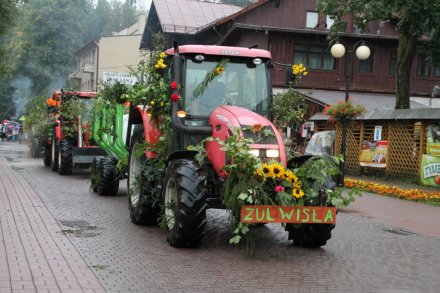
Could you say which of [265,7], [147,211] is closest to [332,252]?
[147,211]

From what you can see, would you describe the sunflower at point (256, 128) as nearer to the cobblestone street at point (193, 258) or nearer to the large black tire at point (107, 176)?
the cobblestone street at point (193, 258)

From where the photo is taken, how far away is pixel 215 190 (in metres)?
7.46

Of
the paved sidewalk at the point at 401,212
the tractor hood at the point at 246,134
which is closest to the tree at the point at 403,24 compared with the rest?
the paved sidewalk at the point at 401,212

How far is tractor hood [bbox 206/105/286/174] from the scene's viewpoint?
7.20m

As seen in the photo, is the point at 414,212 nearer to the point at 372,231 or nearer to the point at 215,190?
Answer: the point at 372,231

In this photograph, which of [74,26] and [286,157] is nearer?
[286,157]

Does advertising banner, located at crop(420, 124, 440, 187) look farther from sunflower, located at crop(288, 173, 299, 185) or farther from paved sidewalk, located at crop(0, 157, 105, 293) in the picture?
paved sidewalk, located at crop(0, 157, 105, 293)

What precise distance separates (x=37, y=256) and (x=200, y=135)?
261cm

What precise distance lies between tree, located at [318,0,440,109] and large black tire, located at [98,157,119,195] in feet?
36.0

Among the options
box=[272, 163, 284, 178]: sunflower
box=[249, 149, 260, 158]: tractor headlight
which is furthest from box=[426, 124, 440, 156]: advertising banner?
box=[272, 163, 284, 178]: sunflower

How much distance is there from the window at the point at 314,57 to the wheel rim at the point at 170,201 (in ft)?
82.6

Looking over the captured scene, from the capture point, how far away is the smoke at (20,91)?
6608cm

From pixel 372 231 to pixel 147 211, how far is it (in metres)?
3.77

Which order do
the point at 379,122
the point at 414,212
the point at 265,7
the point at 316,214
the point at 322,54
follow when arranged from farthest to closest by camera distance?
1. the point at 265,7
2. the point at 322,54
3. the point at 379,122
4. the point at 414,212
5. the point at 316,214
